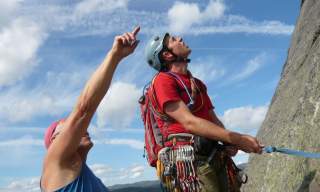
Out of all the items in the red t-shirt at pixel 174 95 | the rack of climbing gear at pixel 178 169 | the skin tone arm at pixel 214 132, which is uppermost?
the red t-shirt at pixel 174 95

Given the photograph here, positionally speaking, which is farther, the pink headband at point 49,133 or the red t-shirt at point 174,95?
the red t-shirt at point 174,95

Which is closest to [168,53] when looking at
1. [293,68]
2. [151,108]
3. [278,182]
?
[151,108]

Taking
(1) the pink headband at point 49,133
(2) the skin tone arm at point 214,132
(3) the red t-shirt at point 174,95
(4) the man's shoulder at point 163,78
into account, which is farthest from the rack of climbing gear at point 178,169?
(1) the pink headband at point 49,133

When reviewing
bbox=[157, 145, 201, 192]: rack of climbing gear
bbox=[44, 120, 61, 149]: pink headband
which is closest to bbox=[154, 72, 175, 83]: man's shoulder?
bbox=[157, 145, 201, 192]: rack of climbing gear

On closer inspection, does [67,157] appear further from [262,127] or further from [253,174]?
[262,127]

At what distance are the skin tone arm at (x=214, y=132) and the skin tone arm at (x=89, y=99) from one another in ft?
6.24

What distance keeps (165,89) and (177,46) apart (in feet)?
3.32

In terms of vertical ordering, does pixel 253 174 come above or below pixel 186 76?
below

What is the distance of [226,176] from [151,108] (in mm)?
1489

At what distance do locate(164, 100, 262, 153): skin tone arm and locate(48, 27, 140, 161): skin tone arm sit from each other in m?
1.90

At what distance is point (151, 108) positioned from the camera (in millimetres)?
7070

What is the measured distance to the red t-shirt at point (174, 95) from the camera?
660cm

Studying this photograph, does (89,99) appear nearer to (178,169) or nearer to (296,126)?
(178,169)

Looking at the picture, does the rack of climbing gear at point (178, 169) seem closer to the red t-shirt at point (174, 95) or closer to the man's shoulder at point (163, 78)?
the red t-shirt at point (174, 95)
